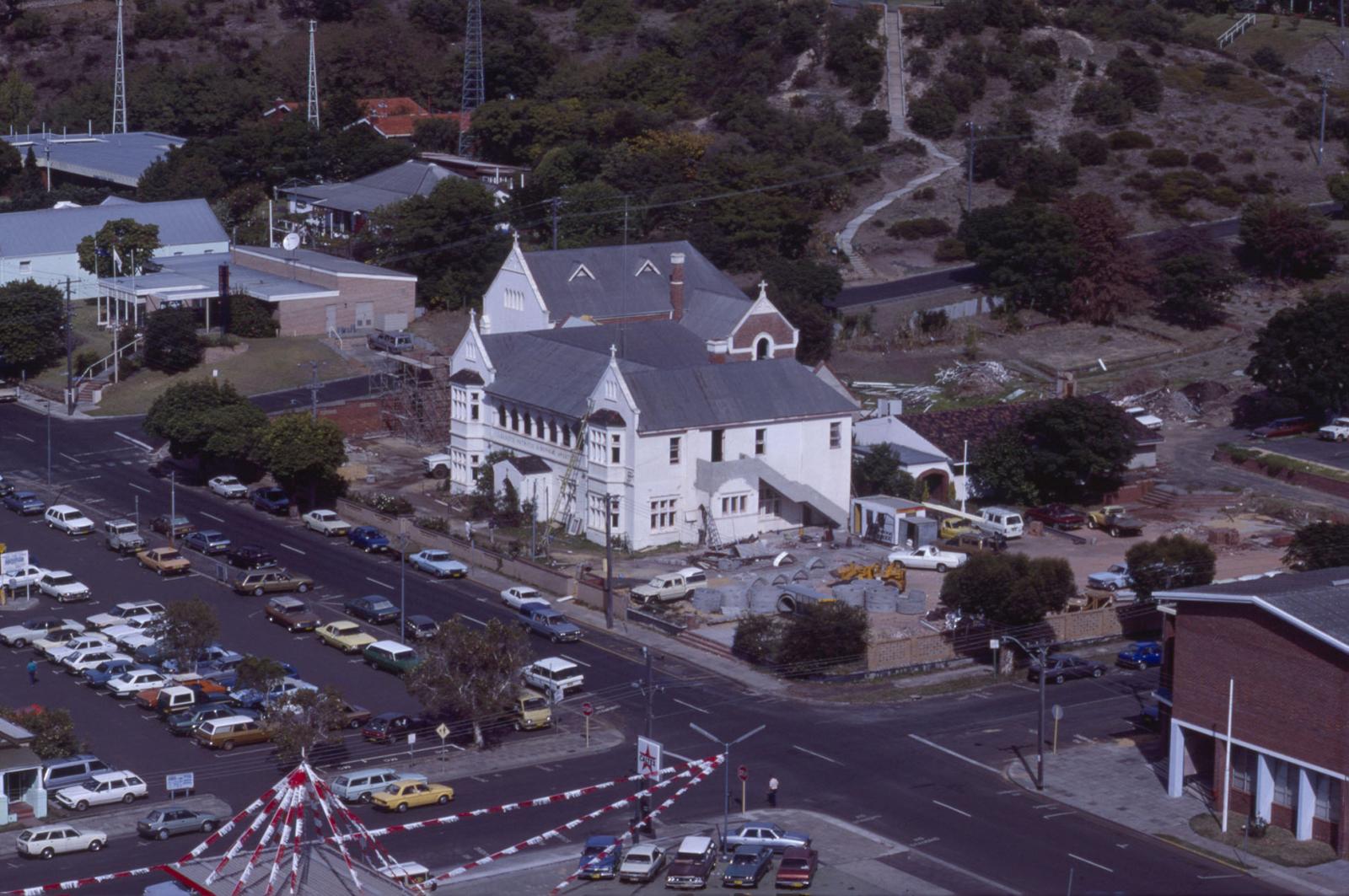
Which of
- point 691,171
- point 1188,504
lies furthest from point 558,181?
point 1188,504

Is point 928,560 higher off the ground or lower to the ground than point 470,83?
lower

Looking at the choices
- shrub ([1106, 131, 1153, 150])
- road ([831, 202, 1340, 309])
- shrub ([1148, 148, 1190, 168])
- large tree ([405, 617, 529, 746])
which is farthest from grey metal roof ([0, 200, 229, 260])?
large tree ([405, 617, 529, 746])

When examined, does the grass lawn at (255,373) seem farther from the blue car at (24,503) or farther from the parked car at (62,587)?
the parked car at (62,587)

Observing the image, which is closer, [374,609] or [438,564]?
[374,609]

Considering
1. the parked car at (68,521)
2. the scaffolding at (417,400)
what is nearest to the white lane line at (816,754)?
the parked car at (68,521)

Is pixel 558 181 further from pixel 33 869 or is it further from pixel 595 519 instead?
pixel 33 869

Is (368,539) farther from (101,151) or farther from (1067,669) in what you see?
(101,151)

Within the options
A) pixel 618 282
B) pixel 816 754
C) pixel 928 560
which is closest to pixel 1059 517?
pixel 928 560
